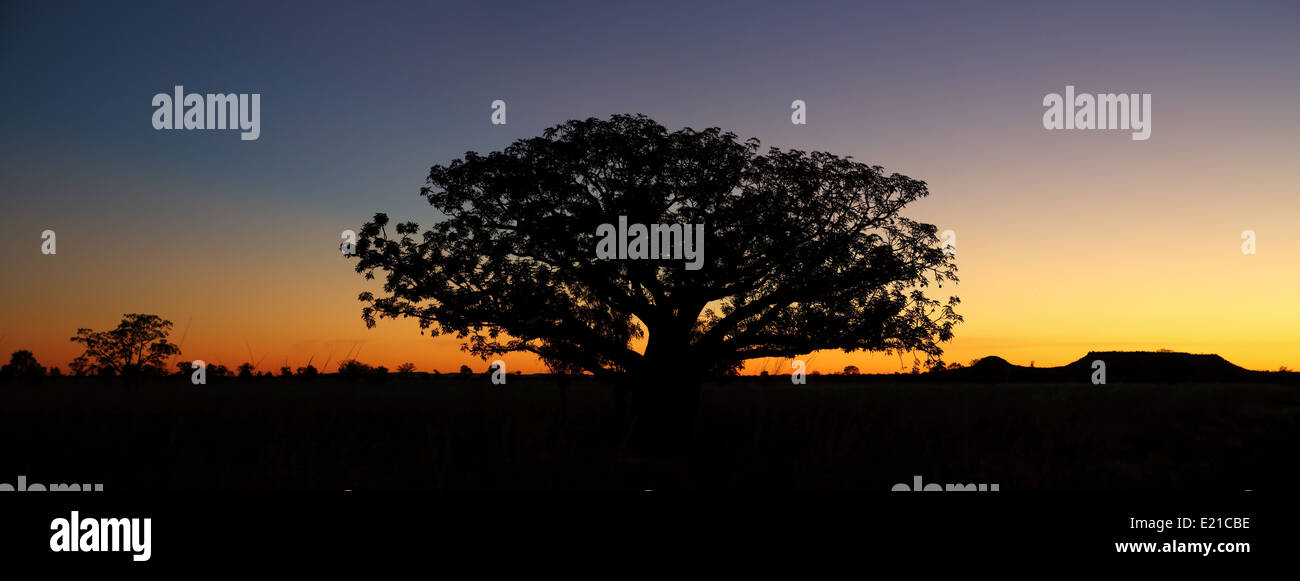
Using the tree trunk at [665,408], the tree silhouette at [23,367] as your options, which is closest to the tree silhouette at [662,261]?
the tree trunk at [665,408]

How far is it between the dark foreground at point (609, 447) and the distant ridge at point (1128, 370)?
244 feet

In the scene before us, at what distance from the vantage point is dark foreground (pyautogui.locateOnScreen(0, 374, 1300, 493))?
11.4m

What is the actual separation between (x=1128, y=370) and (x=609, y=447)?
353ft

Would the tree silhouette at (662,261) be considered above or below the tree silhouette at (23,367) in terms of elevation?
above

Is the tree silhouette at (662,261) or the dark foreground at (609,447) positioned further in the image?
the tree silhouette at (662,261)

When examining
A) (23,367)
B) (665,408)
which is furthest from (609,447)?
(23,367)

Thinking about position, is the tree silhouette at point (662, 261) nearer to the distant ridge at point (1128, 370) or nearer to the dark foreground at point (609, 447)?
the dark foreground at point (609, 447)

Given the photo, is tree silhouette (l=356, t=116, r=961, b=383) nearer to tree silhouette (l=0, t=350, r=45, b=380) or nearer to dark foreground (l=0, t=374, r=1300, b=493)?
dark foreground (l=0, t=374, r=1300, b=493)

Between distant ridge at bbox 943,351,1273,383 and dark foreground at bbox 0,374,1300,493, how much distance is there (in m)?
74.4

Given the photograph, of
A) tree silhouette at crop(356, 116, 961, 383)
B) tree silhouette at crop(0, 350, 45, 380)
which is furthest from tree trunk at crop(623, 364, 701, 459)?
tree silhouette at crop(0, 350, 45, 380)

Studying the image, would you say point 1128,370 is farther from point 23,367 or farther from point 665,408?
point 23,367

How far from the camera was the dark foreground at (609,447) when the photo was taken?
11.4 metres

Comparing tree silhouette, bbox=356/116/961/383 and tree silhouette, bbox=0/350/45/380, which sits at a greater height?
tree silhouette, bbox=356/116/961/383
